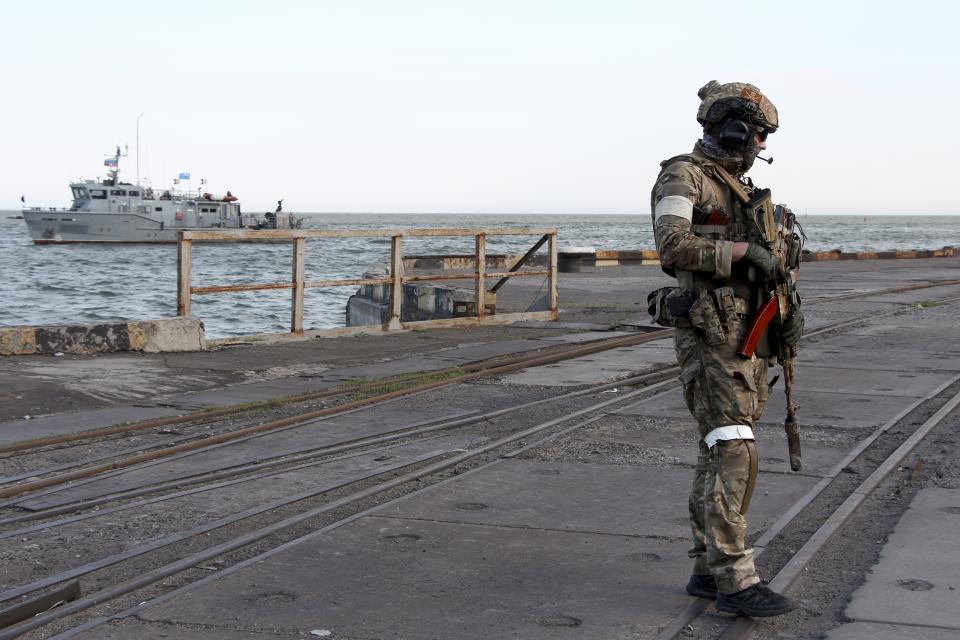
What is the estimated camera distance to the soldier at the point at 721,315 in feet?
14.4

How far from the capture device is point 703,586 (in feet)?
15.0

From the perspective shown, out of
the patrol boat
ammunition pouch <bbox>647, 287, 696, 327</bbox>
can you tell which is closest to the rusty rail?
ammunition pouch <bbox>647, 287, 696, 327</bbox>

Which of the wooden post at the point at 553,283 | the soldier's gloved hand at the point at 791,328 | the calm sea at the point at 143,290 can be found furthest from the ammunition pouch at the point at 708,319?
the calm sea at the point at 143,290

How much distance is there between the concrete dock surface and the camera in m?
4.30

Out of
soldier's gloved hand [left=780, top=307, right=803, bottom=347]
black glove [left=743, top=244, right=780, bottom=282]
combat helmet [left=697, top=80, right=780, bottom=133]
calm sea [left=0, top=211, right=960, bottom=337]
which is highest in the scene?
combat helmet [left=697, top=80, right=780, bottom=133]

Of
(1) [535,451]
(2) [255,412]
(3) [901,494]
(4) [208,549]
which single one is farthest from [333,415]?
(3) [901,494]

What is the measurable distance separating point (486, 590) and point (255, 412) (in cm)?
447

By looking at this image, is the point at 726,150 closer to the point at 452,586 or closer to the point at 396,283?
the point at 452,586

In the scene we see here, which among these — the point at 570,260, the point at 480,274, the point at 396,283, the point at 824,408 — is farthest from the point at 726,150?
the point at 570,260

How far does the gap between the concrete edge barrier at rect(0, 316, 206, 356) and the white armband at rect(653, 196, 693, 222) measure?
8420 millimetres

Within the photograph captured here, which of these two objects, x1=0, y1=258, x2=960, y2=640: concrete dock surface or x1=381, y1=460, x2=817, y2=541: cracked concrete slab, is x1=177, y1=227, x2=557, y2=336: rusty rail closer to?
x1=0, y1=258, x2=960, y2=640: concrete dock surface

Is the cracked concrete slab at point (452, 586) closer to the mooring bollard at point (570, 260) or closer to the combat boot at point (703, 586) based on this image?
the combat boot at point (703, 586)

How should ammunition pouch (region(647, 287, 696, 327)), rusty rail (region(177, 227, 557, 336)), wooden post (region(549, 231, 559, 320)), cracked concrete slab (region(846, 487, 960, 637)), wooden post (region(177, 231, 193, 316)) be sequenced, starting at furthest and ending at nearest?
wooden post (region(549, 231, 559, 320))
rusty rail (region(177, 227, 557, 336))
wooden post (region(177, 231, 193, 316))
ammunition pouch (region(647, 287, 696, 327))
cracked concrete slab (region(846, 487, 960, 637))

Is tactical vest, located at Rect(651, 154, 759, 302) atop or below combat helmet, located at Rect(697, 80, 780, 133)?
below
